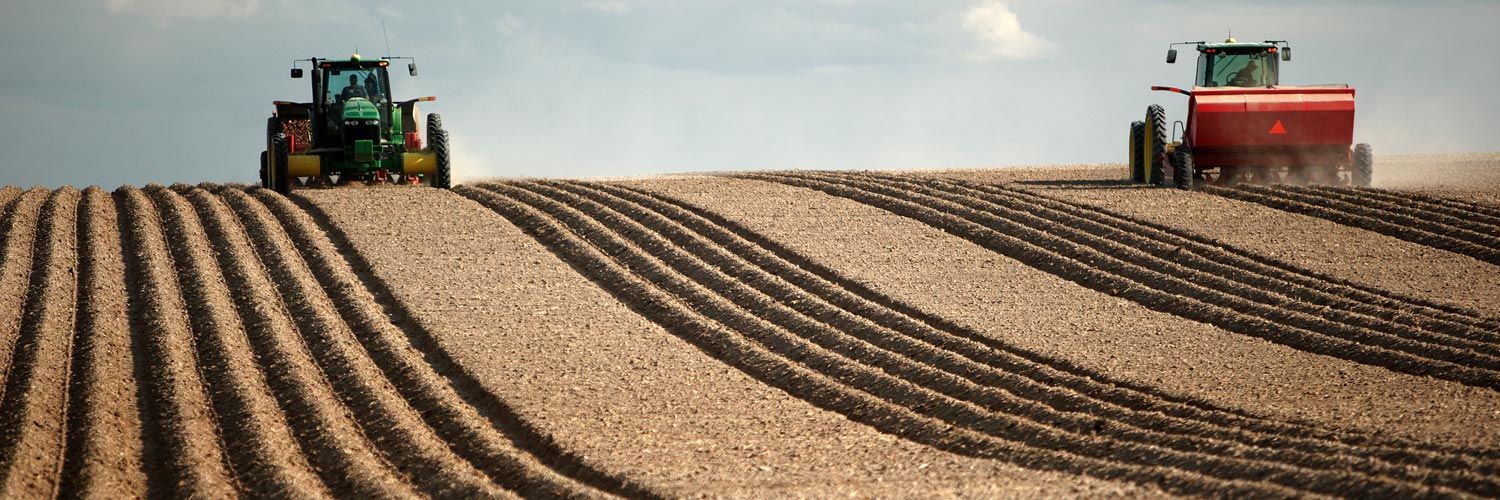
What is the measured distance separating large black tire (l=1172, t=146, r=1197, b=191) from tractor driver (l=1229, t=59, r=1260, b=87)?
256 cm

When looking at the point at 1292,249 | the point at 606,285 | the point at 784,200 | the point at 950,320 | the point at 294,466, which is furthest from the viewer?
the point at 784,200

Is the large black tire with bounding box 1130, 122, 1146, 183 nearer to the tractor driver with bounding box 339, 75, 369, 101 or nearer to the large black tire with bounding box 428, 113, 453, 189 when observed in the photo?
the large black tire with bounding box 428, 113, 453, 189

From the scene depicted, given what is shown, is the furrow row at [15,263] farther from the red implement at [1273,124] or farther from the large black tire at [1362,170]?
the large black tire at [1362,170]

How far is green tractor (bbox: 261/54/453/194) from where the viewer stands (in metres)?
20.2

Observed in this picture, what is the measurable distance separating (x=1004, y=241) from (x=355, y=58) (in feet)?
33.4

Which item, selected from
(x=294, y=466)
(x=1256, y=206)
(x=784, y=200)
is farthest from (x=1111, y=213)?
(x=294, y=466)

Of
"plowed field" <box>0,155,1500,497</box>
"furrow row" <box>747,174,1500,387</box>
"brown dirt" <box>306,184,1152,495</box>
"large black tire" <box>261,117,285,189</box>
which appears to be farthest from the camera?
"large black tire" <box>261,117,285,189</box>

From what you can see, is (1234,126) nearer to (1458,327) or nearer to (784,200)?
(784,200)

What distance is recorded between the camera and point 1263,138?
63.8ft

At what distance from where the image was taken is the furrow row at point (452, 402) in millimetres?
8477

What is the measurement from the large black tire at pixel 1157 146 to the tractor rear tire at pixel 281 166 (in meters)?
11.8

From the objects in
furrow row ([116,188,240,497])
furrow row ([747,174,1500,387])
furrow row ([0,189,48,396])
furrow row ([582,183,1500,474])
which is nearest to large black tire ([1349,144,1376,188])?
furrow row ([747,174,1500,387])

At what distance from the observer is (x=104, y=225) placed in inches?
686

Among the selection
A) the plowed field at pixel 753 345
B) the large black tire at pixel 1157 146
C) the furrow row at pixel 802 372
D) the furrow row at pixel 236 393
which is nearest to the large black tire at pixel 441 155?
the plowed field at pixel 753 345
